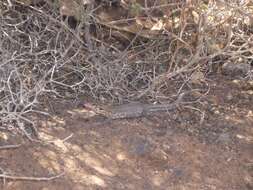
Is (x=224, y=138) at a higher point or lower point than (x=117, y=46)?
lower

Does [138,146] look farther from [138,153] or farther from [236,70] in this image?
[236,70]

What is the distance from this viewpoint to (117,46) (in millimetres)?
4020

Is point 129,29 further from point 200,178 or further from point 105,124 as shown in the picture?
point 200,178

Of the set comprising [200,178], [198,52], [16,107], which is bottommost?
[200,178]

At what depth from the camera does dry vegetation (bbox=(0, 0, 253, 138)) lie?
11.8 ft

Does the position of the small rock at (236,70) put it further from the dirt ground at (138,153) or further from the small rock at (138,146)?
the small rock at (138,146)

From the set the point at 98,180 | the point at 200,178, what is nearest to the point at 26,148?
the point at 98,180

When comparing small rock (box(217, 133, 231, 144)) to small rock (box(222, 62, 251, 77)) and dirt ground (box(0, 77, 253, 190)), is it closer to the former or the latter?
dirt ground (box(0, 77, 253, 190))

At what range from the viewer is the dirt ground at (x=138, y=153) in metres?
2.95

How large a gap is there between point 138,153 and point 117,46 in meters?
1.12

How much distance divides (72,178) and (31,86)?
817 millimetres

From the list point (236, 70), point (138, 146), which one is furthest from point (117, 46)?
point (138, 146)

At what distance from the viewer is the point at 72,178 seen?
2.93m

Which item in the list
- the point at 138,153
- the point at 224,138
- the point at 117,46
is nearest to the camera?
the point at 138,153
